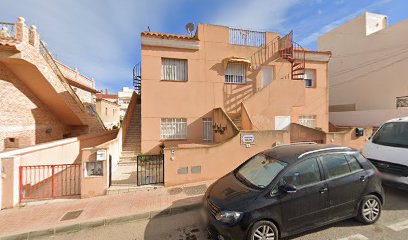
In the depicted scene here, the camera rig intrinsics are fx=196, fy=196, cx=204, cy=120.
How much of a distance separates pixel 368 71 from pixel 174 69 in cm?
1869

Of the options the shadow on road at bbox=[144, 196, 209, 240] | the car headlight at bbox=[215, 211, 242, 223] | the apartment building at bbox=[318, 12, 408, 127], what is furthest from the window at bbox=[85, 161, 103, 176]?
the apartment building at bbox=[318, 12, 408, 127]

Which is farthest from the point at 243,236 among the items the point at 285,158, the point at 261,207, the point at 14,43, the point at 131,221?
the point at 14,43

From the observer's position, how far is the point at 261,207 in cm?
316

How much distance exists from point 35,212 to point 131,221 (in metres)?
2.65

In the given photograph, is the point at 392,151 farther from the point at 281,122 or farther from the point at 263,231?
the point at 281,122

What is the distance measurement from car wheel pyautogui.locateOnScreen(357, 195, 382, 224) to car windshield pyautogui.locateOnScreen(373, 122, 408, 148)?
2.26m

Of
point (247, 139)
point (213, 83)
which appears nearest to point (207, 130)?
point (213, 83)

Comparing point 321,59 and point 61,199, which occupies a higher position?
point 321,59

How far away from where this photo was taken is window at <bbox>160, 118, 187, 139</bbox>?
11031 millimetres

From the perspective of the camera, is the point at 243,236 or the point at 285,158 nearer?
the point at 243,236

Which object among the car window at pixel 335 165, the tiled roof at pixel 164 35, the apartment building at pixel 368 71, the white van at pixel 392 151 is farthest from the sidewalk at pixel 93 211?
the apartment building at pixel 368 71

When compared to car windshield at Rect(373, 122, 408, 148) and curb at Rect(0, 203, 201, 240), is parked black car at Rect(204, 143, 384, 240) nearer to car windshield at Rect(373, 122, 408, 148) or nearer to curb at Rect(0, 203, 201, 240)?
curb at Rect(0, 203, 201, 240)

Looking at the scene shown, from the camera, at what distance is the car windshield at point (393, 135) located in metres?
5.29

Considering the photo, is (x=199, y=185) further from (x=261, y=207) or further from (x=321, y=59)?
(x=321, y=59)
